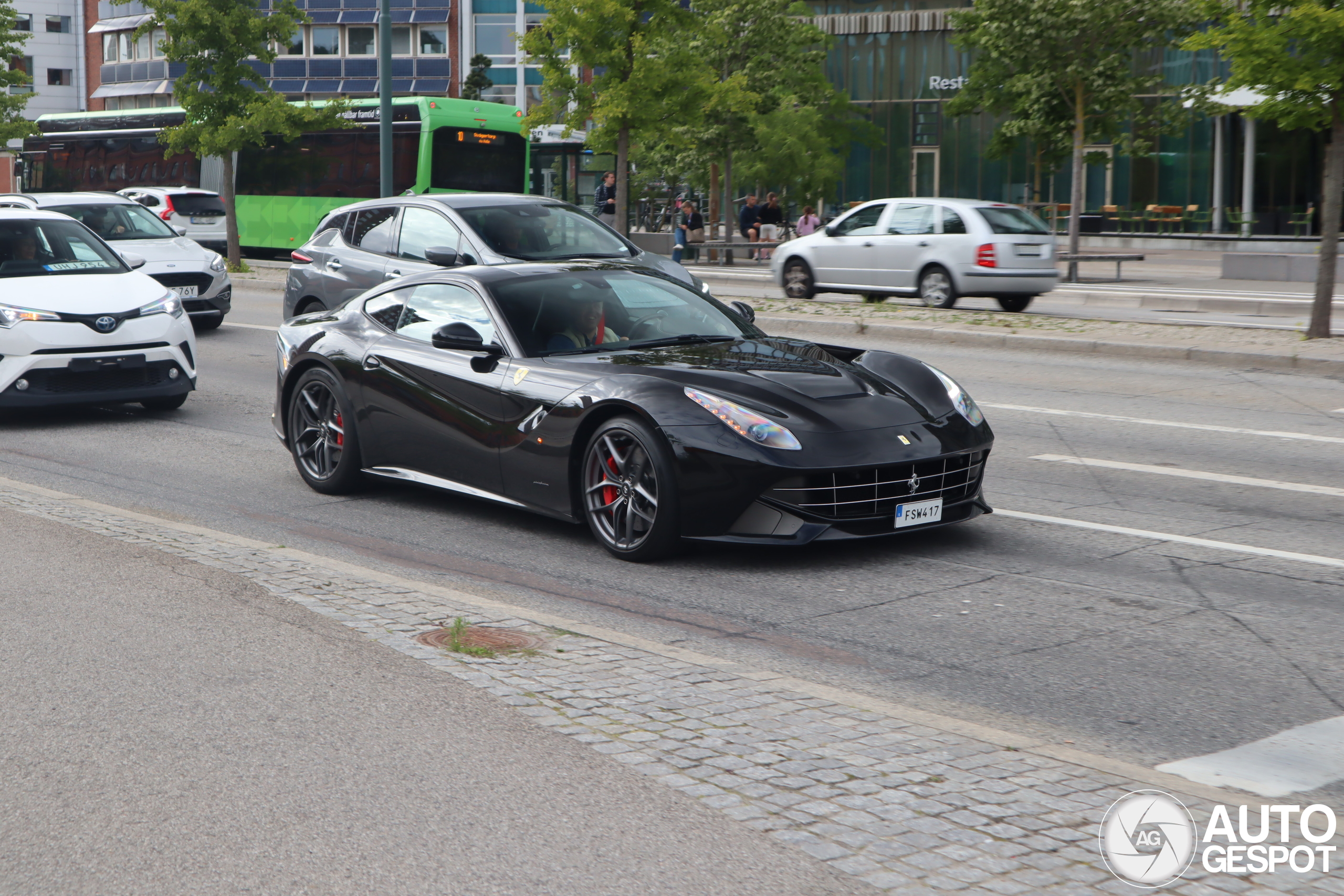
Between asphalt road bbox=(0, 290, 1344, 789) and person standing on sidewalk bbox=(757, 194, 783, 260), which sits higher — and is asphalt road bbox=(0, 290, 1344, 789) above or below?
below

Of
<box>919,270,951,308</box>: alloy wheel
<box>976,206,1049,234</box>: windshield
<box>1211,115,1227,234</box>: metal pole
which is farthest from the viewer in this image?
<box>1211,115,1227,234</box>: metal pole

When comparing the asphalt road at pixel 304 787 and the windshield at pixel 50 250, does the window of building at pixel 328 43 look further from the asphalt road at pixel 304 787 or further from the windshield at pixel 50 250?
the asphalt road at pixel 304 787

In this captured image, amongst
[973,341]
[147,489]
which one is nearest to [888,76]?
[973,341]

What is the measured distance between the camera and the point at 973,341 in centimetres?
1720

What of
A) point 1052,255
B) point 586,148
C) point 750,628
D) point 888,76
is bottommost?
point 750,628

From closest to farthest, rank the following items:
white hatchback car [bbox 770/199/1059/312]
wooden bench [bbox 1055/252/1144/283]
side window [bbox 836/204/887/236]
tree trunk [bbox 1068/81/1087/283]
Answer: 1. white hatchback car [bbox 770/199/1059/312]
2. side window [bbox 836/204/887/236]
3. wooden bench [bbox 1055/252/1144/283]
4. tree trunk [bbox 1068/81/1087/283]

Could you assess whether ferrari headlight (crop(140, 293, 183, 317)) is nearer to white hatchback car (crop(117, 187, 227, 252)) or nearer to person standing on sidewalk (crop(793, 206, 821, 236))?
white hatchback car (crop(117, 187, 227, 252))

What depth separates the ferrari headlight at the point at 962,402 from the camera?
7.18m

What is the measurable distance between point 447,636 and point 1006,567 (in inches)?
105

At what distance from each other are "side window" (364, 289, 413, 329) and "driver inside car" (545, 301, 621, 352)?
1.18 metres

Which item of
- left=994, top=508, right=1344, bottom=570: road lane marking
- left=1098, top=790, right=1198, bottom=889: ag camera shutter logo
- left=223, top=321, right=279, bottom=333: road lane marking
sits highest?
left=223, top=321, right=279, bottom=333: road lane marking

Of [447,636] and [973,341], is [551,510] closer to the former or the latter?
[447,636]

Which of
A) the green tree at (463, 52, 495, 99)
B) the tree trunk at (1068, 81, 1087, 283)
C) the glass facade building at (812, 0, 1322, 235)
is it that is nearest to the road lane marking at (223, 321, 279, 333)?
the tree trunk at (1068, 81, 1087, 283)

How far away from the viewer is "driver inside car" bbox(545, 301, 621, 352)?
7566 mm
